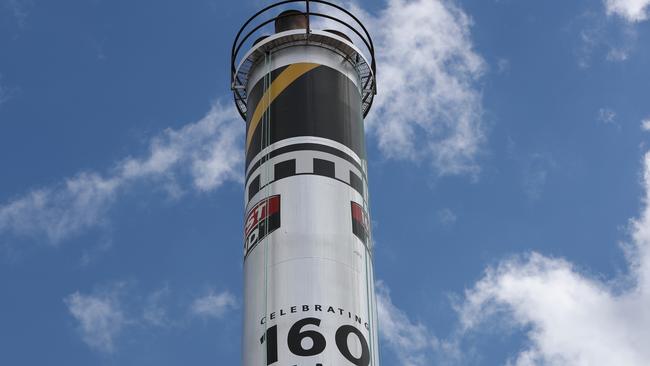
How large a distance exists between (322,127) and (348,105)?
169cm

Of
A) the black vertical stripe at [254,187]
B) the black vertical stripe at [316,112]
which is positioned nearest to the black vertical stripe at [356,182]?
the black vertical stripe at [316,112]

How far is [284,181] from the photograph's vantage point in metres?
31.2

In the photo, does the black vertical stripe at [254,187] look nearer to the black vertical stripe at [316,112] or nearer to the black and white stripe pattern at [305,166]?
the black and white stripe pattern at [305,166]

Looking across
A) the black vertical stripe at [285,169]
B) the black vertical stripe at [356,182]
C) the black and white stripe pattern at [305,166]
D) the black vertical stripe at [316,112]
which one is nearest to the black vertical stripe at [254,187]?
the black and white stripe pattern at [305,166]

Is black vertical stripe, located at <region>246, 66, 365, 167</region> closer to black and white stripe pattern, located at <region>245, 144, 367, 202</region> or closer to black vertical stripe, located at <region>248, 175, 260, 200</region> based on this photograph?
black and white stripe pattern, located at <region>245, 144, 367, 202</region>

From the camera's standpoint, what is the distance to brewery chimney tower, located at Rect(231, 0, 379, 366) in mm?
28266

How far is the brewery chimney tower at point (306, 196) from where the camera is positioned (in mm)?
28266

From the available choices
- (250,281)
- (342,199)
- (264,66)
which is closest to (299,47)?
(264,66)

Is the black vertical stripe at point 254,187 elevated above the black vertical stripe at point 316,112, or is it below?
below

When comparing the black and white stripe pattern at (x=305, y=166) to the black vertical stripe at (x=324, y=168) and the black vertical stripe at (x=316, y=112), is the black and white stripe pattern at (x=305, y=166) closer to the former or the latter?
the black vertical stripe at (x=324, y=168)

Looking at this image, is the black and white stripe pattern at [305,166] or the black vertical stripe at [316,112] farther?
the black vertical stripe at [316,112]

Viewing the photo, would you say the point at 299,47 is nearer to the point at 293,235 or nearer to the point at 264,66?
the point at 264,66

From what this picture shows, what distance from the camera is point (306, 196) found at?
101 ft

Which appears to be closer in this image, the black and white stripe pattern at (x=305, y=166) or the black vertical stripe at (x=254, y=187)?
the black and white stripe pattern at (x=305, y=166)
